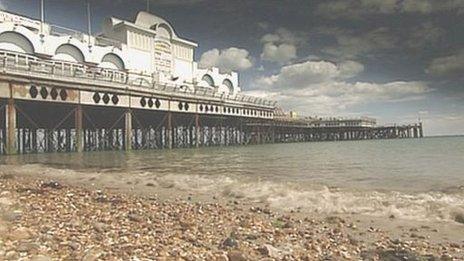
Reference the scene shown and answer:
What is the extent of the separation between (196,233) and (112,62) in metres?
43.7

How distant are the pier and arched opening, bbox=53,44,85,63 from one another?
9 cm

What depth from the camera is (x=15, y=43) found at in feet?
119

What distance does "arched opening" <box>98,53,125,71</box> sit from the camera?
4552 centimetres

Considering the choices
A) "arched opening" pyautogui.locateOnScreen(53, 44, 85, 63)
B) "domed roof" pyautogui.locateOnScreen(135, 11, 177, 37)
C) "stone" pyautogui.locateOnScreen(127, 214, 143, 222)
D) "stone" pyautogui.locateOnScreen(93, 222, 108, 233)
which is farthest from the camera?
"domed roof" pyautogui.locateOnScreen(135, 11, 177, 37)

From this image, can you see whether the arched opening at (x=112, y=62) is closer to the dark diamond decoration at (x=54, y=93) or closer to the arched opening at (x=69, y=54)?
the arched opening at (x=69, y=54)

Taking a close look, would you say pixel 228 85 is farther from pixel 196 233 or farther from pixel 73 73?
pixel 196 233

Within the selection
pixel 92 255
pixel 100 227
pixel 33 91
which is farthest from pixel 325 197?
pixel 33 91

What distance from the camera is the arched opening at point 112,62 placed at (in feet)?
149

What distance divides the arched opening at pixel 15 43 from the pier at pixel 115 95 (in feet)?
0.27

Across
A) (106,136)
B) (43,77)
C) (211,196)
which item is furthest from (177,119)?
(211,196)

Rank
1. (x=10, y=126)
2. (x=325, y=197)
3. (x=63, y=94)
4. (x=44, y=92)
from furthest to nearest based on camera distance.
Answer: (x=63, y=94) → (x=44, y=92) → (x=10, y=126) → (x=325, y=197)

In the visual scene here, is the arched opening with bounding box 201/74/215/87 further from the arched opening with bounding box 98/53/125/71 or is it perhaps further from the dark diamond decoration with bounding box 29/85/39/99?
the dark diamond decoration with bounding box 29/85/39/99

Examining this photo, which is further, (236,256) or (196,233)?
(196,233)

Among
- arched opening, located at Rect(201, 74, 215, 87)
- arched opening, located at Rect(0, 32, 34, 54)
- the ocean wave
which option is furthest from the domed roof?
the ocean wave
